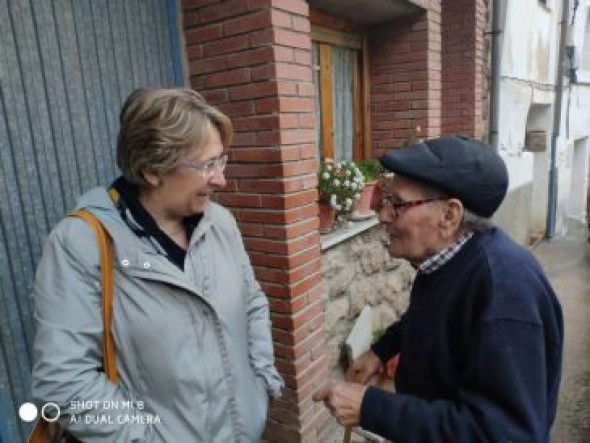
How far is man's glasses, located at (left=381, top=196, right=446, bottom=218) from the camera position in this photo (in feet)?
4.24

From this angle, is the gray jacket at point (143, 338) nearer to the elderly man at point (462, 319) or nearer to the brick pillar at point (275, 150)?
the elderly man at point (462, 319)

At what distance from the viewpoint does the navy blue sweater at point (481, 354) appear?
3.61 feet

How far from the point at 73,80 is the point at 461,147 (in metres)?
1.63

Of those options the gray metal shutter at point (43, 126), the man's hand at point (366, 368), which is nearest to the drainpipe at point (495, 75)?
the gray metal shutter at point (43, 126)

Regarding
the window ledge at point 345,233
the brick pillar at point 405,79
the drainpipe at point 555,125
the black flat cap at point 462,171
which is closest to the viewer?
the black flat cap at point 462,171

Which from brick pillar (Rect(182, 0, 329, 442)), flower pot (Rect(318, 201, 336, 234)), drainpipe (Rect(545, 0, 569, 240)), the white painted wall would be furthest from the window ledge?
drainpipe (Rect(545, 0, 569, 240))

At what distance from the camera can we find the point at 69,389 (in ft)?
4.16

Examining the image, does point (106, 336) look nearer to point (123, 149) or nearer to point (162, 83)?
point (123, 149)

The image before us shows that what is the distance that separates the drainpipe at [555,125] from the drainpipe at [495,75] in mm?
3223

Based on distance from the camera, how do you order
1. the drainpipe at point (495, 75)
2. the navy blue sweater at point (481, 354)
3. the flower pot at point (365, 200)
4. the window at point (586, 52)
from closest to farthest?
the navy blue sweater at point (481, 354)
the flower pot at point (365, 200)
the drainpipe at point (495, 75)
the window at point (586, 52)

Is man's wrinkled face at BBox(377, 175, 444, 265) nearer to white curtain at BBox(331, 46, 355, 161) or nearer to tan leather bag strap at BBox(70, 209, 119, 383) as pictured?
tan leather bag strap at BBox(70, 209, 119, 383)

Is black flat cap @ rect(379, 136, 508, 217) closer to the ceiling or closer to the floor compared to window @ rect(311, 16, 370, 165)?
closer to the floor

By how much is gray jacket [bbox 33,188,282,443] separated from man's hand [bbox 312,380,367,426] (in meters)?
0.36

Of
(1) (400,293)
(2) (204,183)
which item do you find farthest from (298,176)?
(1) (400,293)
